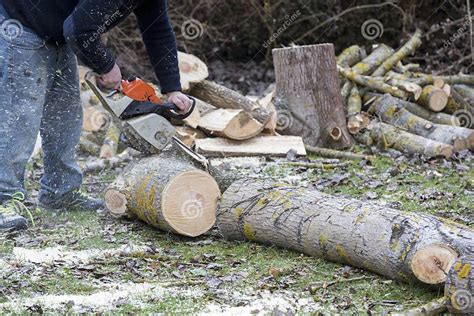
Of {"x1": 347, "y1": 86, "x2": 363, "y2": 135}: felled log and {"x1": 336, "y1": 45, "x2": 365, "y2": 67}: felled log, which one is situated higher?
{"x1": 336, "y1": 45, "x2": 365, "y2": 67}: felled log

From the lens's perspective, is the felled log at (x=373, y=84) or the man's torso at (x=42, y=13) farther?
the felled log at (x=373, y=84)

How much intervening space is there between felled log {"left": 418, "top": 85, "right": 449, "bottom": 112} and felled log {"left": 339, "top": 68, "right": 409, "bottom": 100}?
0.18 m

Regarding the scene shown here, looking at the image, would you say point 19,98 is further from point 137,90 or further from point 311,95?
point 311,95

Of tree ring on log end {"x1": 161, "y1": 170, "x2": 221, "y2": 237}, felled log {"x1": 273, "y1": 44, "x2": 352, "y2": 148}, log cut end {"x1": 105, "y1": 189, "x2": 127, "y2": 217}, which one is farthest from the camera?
felled log {"x1": 273, "y1": 44, "x2": 352, "y2": 148}

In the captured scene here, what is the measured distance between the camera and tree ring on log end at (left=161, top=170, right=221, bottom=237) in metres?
4.43

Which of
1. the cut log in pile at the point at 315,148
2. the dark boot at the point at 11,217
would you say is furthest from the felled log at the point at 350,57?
the dark boot at the point at 11,217

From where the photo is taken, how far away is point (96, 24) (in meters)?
4.14

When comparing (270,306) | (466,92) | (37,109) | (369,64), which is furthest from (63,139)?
(466,92)

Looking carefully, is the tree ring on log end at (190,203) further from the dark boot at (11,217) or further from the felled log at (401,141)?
the felled log at (401,141)

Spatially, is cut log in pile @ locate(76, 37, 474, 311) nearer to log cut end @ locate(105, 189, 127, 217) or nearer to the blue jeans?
log cut end @ locate(105, 189, 127, 217)

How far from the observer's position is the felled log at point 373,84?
24.9 feet

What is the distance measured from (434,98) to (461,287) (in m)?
4.69

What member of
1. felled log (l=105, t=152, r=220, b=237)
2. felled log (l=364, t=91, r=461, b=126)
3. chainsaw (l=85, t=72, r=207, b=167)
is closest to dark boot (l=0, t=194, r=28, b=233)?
felled log (l=105, t=152, r=220, b=237)

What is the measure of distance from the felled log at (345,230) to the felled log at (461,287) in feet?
0.73
